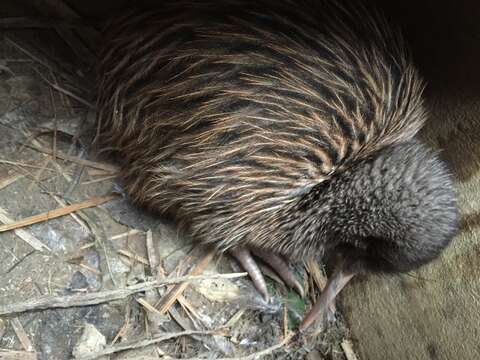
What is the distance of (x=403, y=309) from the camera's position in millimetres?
1989

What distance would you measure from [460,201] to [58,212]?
124 centimetres

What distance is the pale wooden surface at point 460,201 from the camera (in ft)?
5.61

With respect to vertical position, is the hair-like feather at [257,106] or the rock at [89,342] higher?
the hair-like feather at [257,106]

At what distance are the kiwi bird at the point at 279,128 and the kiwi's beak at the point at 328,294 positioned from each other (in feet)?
0.34

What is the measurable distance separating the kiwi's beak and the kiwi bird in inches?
4.1

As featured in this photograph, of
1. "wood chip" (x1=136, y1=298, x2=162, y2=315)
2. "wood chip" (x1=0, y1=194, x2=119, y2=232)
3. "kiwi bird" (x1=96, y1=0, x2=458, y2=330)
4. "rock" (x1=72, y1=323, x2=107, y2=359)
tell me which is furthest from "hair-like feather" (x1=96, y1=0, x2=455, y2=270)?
"rock" (x1=72, y1=323, x2=107, y2=359)

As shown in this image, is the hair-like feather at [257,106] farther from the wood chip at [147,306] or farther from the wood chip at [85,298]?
the wood chip at [147,306]

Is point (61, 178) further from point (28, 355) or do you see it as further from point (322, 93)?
point (322, 93)

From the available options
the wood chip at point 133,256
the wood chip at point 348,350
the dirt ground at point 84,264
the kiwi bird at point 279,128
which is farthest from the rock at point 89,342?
the wood chip at point 348,350

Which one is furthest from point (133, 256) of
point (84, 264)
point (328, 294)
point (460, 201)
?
point (460, 201)

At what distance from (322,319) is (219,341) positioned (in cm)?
42

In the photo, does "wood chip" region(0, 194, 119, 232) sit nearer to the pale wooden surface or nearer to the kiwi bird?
the kiwi bird

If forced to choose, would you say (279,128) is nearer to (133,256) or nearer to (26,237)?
(133,256)

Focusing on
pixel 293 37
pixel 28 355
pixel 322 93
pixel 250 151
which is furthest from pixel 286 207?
pixel 28 355
